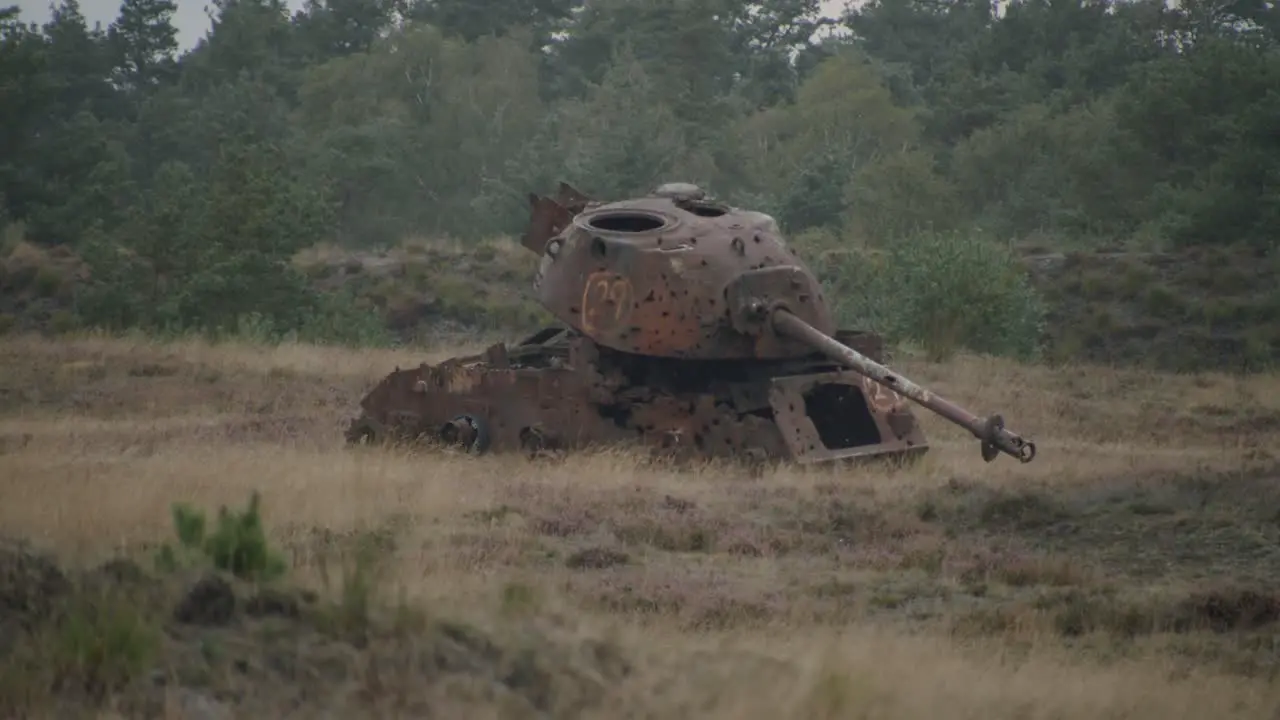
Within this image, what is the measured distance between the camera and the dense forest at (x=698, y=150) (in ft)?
109

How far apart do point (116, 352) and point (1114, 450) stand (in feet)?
42.5

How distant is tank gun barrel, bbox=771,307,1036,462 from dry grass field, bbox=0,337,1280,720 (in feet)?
1.61

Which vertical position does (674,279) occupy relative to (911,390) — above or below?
above

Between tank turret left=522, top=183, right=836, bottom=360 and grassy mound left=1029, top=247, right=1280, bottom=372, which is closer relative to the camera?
tank turret left=522, top=183, right=836, bottom=360

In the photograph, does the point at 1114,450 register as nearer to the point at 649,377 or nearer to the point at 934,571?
the point at 649,377

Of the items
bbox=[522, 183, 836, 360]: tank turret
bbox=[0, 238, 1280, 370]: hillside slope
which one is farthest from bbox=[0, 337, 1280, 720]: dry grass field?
bbox=[0, 238, 1280, 370]: hillside slope

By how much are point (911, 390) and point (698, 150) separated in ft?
129

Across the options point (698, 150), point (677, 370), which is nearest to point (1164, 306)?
point (698, 150)

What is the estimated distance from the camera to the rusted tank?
16453 mm

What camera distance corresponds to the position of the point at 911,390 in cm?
1592

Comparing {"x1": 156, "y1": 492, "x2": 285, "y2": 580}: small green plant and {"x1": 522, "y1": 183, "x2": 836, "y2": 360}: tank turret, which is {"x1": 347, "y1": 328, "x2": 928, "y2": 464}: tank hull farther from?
{"x1": 156, "y1": 492, "x2": 285, "y2": 580}: small green plant

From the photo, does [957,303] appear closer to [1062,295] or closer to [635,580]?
[1062,295]

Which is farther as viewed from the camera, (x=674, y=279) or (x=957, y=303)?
(x=957, y=303)

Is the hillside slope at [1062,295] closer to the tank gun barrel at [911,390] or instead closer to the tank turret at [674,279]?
the tank turret at [674,279]
